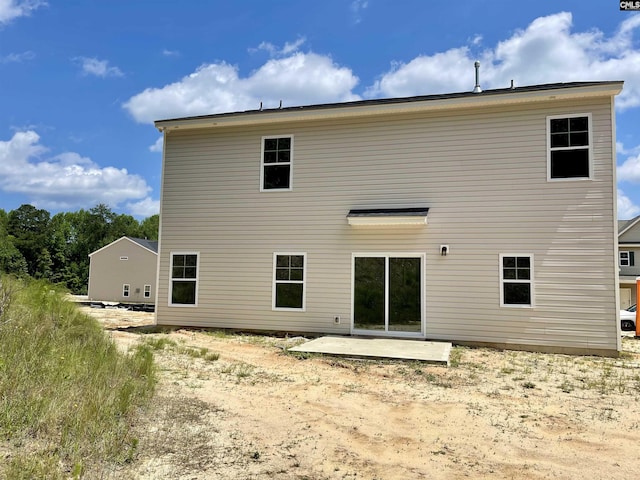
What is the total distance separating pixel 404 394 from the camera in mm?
6137

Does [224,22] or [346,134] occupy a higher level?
[224,22]

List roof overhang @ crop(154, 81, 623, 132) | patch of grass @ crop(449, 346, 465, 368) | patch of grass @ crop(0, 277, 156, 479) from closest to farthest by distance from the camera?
patch of grass @ crop(0, 277, 156, 479)
patch of grass @ crop(449, 346, 465, 368)
roof overhang @ crop(154, 81, 623, 132)

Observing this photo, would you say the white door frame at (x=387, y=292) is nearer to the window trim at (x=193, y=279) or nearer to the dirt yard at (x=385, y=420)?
the dirt yard at (x=385, y=420)

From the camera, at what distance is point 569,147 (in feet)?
33.1

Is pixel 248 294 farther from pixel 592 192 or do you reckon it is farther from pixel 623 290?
pixel 623 290

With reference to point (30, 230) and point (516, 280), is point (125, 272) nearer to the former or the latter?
point (516, 280)

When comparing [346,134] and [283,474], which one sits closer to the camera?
[283,474]

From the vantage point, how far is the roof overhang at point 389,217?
34.7 feet

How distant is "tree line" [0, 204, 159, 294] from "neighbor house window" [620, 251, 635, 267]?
5514 cm

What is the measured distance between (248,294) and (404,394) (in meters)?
6.72

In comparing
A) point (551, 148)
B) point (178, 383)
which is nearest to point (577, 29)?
point (551, 148)

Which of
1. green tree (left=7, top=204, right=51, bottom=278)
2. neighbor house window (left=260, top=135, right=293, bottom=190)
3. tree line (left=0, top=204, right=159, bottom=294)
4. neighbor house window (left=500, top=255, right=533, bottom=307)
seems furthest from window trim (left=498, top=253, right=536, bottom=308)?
green tree (left=7, top=204, right=51, bottom=278)

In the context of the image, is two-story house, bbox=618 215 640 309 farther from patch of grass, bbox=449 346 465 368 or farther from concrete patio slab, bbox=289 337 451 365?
concrete patio slab, bbox=289 337 451 365

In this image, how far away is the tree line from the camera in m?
56.8
